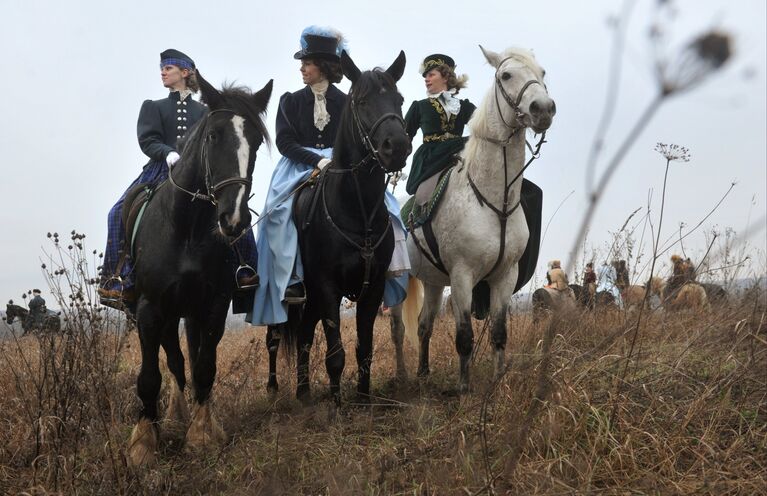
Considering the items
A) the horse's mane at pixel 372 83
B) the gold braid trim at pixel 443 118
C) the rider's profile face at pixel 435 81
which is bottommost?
the horse's mane at pixel 372 83

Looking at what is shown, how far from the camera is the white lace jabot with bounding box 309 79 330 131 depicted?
6004mm

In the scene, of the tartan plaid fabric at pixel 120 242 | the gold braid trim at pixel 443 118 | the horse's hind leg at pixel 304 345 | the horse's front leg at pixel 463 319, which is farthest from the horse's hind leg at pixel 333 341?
the gold braid trim at pixel 443 118

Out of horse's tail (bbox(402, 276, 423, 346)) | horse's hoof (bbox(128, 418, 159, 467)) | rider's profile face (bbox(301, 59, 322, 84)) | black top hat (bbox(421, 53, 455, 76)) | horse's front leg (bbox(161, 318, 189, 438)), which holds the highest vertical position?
black top hat (bbox(421, 53, 455, 76))

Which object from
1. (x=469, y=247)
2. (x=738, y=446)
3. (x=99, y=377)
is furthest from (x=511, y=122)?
(x=99, y=377)

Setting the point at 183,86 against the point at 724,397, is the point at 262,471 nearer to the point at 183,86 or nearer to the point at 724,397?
the point at 724,397

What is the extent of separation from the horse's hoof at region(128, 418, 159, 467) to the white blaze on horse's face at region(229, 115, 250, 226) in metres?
1.50

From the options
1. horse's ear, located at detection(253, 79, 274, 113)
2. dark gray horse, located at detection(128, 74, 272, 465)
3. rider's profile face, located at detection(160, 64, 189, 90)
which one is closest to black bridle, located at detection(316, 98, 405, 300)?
horse's ear, located at detection(253, 79, 274, 113)

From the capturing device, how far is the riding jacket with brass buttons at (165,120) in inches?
219

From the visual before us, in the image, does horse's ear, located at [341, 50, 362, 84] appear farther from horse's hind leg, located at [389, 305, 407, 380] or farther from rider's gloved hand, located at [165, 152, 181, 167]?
horse's hind leg, located at [389, 305, 407, 380]

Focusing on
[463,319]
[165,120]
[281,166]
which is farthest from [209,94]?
[463,319]

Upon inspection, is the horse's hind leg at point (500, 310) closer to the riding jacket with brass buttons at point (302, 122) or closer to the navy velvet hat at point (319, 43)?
the riding jacket with brass buttons at point (302, 122)

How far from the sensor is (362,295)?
5.30m

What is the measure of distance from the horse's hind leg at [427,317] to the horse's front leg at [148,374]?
3.02 m

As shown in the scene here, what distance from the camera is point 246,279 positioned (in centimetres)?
505
